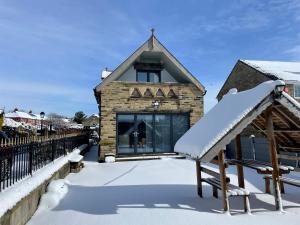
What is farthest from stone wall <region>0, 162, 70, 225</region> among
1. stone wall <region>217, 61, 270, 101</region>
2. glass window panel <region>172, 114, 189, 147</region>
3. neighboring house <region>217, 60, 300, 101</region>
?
stone wall <region>217, 61, 270, 101</region>

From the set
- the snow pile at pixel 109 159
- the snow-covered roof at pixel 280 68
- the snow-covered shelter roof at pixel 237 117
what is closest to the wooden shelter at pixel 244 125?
the snow-covered shelter roof at pixel 237 117

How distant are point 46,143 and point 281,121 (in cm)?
694

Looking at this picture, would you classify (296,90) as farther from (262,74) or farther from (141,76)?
(141,76)

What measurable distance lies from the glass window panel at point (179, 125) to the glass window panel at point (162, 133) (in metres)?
0.38

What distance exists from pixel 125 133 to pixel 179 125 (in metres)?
3.44

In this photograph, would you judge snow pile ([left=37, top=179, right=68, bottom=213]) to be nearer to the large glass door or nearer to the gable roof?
the large glass door

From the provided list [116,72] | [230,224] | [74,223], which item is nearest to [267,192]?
[230,224]

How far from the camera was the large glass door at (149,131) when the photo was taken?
17078 mm

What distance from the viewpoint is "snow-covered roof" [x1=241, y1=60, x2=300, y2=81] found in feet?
69.8

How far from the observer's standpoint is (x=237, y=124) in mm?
6223

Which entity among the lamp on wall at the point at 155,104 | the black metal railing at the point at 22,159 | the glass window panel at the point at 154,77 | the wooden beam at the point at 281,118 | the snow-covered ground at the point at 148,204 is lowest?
the snow-covered ground at the point at 148,204

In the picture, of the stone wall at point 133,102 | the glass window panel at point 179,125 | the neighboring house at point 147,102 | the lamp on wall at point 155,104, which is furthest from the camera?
the glass window panel at point 179,125

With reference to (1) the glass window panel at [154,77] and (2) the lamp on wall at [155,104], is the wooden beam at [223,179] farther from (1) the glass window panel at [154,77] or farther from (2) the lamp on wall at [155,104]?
(1) the glass window panel at [154,77]

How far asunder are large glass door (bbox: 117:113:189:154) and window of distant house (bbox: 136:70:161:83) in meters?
2.32
